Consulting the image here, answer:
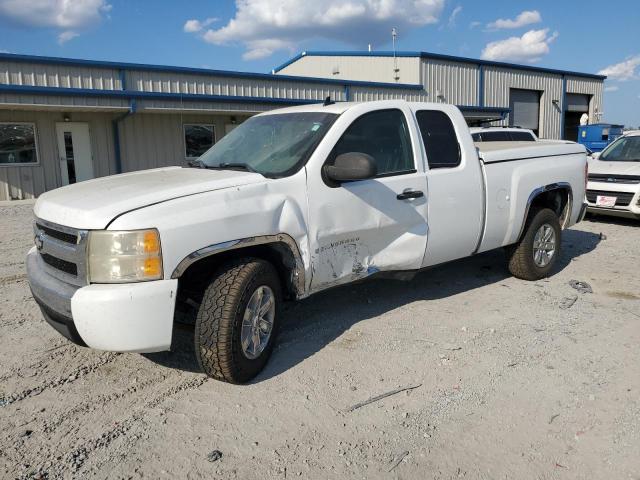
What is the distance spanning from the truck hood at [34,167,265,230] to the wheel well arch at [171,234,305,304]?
1.25ft

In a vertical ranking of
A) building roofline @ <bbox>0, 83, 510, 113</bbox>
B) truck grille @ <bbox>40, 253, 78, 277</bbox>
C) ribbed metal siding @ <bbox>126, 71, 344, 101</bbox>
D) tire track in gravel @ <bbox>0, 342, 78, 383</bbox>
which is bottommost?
tire track in gravel @ <bbox>0, 342, 78, 383</bbox>

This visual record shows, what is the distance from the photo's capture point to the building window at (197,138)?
18375 mm

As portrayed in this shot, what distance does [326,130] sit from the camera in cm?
412

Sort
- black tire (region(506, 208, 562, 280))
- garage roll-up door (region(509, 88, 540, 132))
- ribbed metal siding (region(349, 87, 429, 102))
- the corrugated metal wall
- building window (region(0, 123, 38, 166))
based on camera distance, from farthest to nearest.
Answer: garage roll-up door (region(509, 88, 540, 132)), the corrugated metal wall, ribbed metal siding (region(349, 87, 429, 102)), building window (region(0, 123, 38, 166)), black tire (region(506, 208, 562, 280))

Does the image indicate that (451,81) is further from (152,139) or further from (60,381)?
(60,381)

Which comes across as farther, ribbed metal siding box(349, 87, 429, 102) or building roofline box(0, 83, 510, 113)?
ribbed metal siding box(349, 87, 429, 102)

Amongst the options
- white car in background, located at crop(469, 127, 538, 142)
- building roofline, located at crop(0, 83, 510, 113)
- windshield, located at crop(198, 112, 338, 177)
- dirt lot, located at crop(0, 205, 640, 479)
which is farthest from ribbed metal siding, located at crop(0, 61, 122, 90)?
windshield, located at crop(198, 112, 338, 177)

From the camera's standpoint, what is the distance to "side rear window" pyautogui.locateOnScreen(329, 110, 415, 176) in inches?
168

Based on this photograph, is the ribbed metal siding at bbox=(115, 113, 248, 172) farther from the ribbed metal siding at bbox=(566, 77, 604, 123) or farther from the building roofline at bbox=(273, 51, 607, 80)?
the ribbed metal siding at bbox=(566, 77, 604, 123)

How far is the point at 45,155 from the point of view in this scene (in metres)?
15.7

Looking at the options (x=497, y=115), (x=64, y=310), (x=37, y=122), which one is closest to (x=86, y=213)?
(x=64, y=310)

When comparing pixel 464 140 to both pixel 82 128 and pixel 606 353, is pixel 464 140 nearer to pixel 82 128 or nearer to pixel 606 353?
pixel 606 353

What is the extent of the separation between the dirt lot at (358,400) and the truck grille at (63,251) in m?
0.79

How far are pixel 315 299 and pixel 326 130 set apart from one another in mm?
1870
